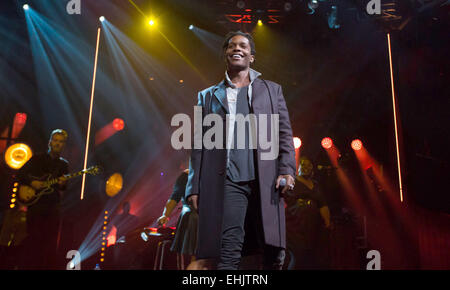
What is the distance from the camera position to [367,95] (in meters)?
8.20

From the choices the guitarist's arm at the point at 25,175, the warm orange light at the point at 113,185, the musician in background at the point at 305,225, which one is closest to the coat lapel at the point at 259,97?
the musician in background at the point at 305,225

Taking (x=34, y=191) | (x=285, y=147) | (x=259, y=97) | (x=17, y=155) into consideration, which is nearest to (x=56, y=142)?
(x=34, y=191)

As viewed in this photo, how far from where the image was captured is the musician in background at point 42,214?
4.55 metres

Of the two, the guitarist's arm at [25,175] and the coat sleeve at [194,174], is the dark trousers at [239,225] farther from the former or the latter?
the guitarist's arm at [25,175]

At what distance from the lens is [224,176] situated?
1923 millimetres

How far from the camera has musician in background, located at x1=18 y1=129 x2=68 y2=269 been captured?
179 inches

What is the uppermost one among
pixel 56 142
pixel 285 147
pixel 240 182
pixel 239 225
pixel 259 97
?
pixel 56 142

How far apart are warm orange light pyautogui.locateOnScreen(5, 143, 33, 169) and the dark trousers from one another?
638 cm

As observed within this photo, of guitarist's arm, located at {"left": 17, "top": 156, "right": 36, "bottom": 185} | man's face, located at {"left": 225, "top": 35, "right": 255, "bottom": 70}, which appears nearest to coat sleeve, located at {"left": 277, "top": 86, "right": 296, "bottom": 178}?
man's face, located at {"left": 225, "top": 35, "right": 255, "bottom": 70}

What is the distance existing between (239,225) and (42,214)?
3.87m

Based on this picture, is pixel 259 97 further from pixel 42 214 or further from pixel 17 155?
pixel 17 155

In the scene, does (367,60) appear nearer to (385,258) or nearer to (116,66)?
(385,258)

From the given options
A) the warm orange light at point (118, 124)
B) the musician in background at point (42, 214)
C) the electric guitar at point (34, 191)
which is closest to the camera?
the musician in background at point (42, 214)
